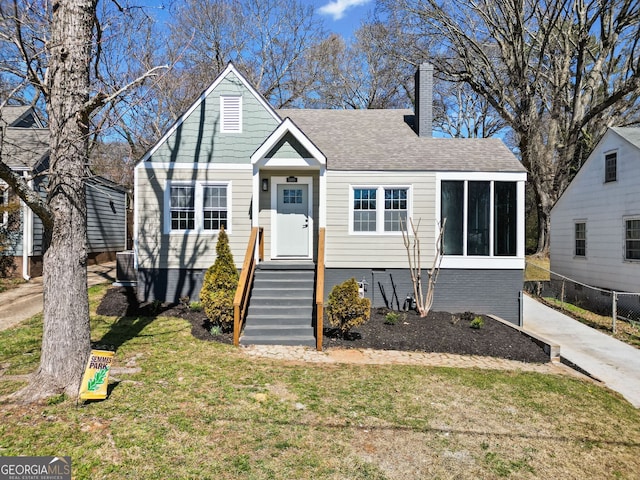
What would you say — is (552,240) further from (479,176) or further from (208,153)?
(208,153)

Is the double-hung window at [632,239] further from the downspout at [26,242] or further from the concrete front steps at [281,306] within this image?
the downspout at [26,242]

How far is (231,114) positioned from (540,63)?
1761 centimetres

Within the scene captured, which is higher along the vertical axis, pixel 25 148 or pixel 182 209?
pixel 25 148

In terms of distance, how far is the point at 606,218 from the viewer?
42.7 ft

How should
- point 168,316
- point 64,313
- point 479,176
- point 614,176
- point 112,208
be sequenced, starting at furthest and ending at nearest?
point 112,208 → point 614,176 → point 479,176 → point 168,316 → point 64,313

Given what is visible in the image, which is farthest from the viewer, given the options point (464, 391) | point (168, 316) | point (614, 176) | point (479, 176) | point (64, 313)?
point (614, 176)

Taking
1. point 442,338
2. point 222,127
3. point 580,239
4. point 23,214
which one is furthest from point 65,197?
point 580,239

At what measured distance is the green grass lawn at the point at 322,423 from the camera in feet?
12.0

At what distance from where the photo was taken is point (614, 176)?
42.0 ft

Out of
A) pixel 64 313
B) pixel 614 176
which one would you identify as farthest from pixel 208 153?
pixel 614 176

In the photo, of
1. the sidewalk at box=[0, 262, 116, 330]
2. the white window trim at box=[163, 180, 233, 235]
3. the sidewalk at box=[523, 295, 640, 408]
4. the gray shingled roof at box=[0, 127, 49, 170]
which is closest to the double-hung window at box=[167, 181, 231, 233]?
the white window trim at box=[163, 180, 233, 235]

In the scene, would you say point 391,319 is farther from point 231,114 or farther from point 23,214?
point 23,214

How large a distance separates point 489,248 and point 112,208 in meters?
17.3

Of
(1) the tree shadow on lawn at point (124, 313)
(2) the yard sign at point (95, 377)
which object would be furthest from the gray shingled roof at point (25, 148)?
(2) the yard sign at point (95, 377)
